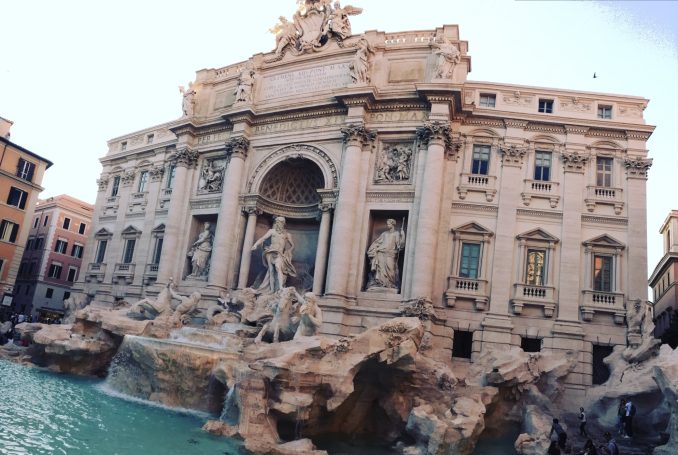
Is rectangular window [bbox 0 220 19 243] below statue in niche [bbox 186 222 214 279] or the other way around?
the other way around

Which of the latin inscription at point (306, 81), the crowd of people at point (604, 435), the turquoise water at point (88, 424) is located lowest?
the turquoise water at point (88, 424)

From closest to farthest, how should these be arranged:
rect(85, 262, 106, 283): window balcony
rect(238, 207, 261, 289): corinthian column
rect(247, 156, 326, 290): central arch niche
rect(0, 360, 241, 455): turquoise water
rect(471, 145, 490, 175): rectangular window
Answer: rect(0, 360, 241, 455): turquoise water < rect(471, 145, 490, 175): rectangular window < rect(238, 207, 261, 289): corinthian column < rect(247, 156, 326, 290): central arch niche < rect(85, 262, 106, 283): window balcony

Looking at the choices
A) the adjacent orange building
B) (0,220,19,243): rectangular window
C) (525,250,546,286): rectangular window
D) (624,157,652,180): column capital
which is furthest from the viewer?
(0,220,19,243): rectangular window

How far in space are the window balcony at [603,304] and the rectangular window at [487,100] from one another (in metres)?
8.79

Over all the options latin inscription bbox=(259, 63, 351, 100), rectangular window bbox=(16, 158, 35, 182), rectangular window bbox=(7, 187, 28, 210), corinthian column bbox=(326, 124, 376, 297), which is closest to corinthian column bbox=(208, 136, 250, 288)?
latin inscription bbox=(259, 63, 351, 100)

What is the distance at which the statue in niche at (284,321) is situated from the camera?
18.2 m

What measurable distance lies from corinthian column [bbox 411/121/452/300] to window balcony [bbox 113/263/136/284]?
648 inches

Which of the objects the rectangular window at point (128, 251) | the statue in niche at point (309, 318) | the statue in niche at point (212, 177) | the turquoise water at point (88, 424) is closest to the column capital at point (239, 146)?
the statue in niche at point (212, 177)

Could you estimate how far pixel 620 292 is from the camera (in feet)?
68.0

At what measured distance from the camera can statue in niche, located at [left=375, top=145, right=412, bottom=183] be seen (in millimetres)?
22906

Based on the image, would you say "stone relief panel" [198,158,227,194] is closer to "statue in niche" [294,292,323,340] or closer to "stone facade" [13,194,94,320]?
"statue in niche" [294,292,323,340]

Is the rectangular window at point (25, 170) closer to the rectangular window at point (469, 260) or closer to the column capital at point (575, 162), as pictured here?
the rectangular window at point (469, 260)

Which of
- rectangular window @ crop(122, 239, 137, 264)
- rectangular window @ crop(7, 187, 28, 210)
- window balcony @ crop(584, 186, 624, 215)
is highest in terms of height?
window balcony @ crop(584, 186, 624, 215)

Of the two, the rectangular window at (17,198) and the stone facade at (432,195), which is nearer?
the stone facade at (432,195)
